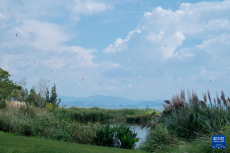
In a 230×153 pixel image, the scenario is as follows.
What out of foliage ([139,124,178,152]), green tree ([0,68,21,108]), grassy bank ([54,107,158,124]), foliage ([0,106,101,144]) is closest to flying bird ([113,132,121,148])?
foliage ([139,124,178,152])

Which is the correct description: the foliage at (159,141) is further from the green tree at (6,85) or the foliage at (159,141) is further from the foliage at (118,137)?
the green tree at (6,85)

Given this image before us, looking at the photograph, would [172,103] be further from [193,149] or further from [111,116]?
[111,116]

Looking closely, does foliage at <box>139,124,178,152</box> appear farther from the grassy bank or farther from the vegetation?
the grassy bank

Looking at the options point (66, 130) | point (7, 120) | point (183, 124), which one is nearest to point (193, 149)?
point (183, 124)

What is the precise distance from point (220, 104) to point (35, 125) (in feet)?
24.7

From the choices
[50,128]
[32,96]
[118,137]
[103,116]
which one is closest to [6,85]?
[32,96]

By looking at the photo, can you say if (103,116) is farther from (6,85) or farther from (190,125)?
(190,125)

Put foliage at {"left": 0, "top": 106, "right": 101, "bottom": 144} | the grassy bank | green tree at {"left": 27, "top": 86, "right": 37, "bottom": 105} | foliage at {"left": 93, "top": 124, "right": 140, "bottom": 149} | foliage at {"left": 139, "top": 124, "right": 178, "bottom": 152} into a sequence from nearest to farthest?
foliage at {"left": 139, "top": 124, "right": 178, "bottom": 152} → foliage at {"left": 93, "top": 124, "right": 140, "bottom": 149} → foliage at {"left": 0, "top": 106, "right": 101, "bottom": 144} → the grassy bank → green tree at {"left": 27, "top": 86, "right": 37, "bottom": 105}

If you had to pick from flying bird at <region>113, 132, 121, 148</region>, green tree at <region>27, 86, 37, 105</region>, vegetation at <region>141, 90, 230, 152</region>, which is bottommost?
flying bird at <region>113, 132, 121, 148</region>

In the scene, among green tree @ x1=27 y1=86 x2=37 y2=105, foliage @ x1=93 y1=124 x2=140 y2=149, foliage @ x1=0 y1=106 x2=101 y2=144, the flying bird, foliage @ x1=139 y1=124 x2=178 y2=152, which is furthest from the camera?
green tree @ x1=27 y1=86 x2=37 y2=105

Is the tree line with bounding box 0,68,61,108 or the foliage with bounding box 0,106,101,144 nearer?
the foliage with bounding box 0,106,101,144

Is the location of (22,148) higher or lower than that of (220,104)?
lower

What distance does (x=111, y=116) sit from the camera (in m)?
26.8

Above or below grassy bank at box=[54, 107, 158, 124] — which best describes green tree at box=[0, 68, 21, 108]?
above
